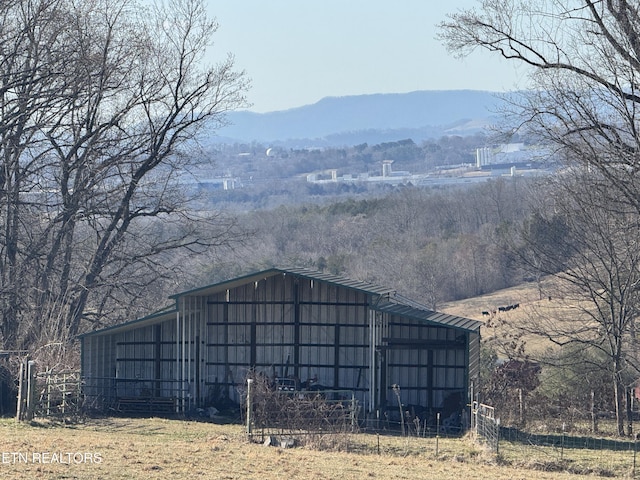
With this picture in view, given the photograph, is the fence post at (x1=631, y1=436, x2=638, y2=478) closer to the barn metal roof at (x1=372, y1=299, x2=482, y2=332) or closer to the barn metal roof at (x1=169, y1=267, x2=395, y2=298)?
the barn metal roof at (x1=372, y1=299, x2=482, y2=332)

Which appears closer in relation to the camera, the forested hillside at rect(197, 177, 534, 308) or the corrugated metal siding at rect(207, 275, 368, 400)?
the corrugated metal siding at rect(207, 275, 368, 400)

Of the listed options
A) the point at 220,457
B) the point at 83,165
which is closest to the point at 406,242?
the point at 83,165

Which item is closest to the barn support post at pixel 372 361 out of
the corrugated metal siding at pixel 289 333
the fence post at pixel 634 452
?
the corrugated metal siding at pixel 289 333

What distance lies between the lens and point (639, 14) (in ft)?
57.9

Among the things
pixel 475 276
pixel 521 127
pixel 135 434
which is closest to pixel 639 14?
pixel 521 127

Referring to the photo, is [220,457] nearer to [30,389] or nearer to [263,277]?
[30,389]

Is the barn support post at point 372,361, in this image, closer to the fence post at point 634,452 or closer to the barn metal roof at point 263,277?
the barn metal roof at point 263,277

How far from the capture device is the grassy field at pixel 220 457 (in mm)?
15570

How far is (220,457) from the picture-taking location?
17625 mm

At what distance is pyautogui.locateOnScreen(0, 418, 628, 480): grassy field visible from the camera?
15570 mm

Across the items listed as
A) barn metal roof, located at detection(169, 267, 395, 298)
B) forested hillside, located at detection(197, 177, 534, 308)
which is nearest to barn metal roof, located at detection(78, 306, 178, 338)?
barn metal roof, located at detection(169, 267, 395, 298)

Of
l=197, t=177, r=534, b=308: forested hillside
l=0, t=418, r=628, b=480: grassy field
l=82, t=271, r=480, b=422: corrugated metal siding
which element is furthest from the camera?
l=197, t=177, r=534, b=308: forested hillside

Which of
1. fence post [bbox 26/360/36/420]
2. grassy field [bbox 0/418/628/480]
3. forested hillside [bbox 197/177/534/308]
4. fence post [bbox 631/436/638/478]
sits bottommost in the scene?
fence post [bbox 631/436/638/478]

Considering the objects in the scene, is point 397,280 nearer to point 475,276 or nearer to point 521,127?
point 475,276
